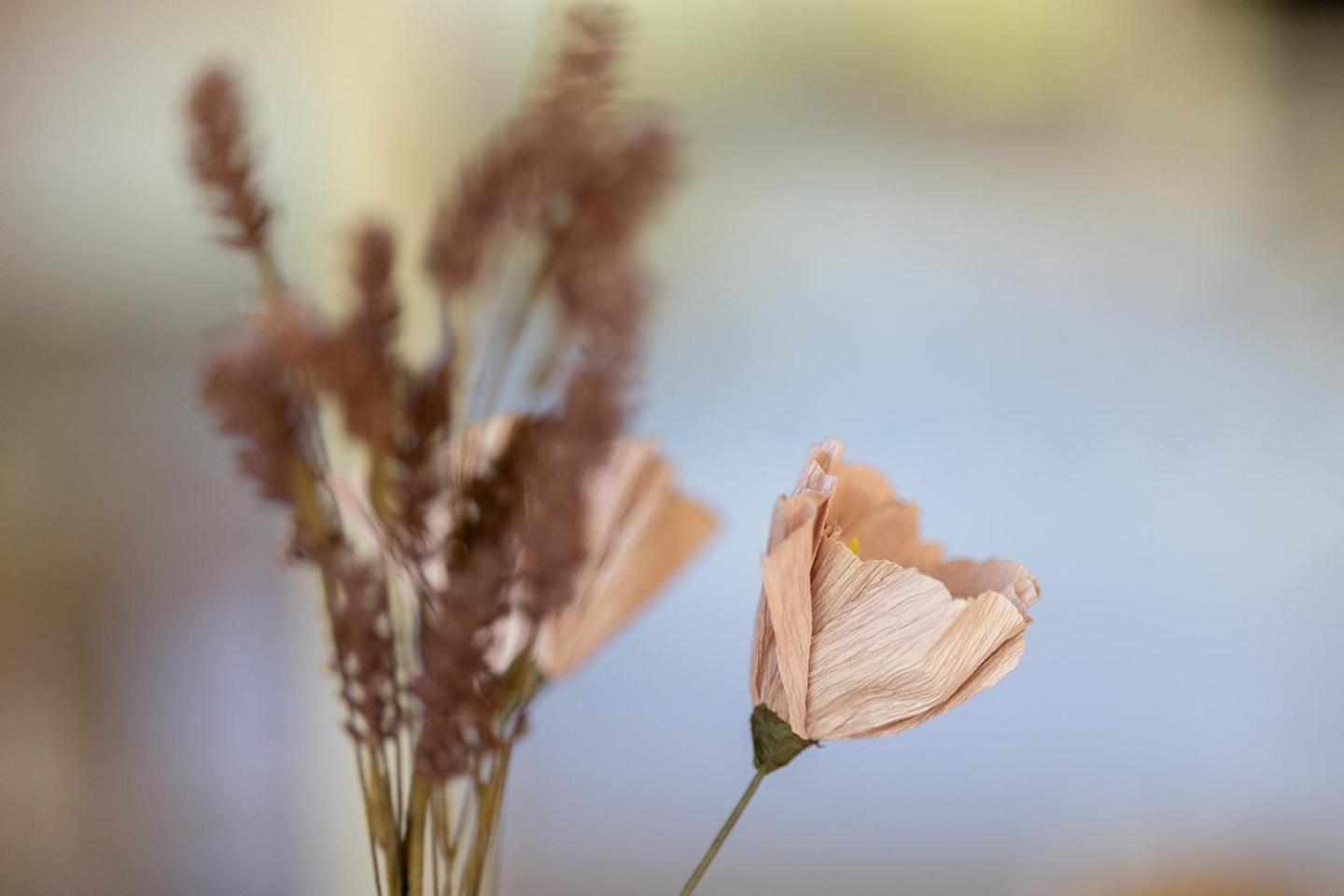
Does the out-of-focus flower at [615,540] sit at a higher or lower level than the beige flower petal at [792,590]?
higher

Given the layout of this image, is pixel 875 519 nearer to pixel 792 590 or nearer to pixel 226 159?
pixel 792 590

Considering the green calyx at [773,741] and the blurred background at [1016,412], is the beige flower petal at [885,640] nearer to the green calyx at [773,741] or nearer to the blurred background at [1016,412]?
the green calyx at [773,741]

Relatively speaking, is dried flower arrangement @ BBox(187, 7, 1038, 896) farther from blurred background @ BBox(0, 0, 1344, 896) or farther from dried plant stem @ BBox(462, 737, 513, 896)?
blurred background @ BBox(0, 0, 1344, 896)

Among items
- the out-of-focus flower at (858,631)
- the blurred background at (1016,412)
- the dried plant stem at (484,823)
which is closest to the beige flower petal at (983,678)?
the out-of-focus flower at (858,631)

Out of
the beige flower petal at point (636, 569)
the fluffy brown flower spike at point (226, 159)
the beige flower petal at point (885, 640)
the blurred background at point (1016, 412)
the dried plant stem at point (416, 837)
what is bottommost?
the dried plant stem at point (416, 837)

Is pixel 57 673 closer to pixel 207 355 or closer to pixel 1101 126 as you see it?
pixel 207 355

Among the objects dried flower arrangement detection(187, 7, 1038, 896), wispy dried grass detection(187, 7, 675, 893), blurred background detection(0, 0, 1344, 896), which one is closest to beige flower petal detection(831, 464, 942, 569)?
dried flower arrangement detection(187, 7, 1038, 896)

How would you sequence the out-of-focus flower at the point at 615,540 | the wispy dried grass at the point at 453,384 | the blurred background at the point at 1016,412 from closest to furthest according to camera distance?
1. the wispy dried grass at the point at 453,384
2. the out-of-focus flower at the point at 615,540
3. the blurred background at the point at 1016,412

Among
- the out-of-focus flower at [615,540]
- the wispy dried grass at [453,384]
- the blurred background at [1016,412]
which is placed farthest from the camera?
the blurred background at [1016,412]

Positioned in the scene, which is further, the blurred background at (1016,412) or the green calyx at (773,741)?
the blurred background at (1016,412)

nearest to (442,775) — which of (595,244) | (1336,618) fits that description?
(595,244)

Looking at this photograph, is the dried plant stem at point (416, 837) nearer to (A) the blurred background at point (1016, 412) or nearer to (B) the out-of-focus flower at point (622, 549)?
(B) the out-of-focus flower at point (622, 549)
